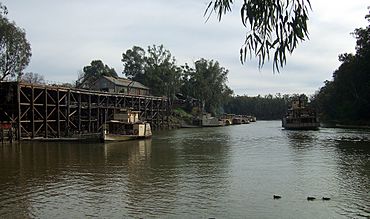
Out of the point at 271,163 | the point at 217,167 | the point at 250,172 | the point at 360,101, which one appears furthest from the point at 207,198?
the point at 360,101

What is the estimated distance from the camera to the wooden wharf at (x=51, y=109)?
4831cm

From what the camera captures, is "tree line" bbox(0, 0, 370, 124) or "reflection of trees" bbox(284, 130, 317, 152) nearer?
"tree line" bbox(0, 0, 370, 124)

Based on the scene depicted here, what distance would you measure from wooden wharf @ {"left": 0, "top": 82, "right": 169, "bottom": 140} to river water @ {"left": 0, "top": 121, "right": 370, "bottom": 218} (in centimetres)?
1530

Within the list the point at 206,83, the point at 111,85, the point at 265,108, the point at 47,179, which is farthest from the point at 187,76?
the point at 47,179

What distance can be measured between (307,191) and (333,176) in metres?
4.86

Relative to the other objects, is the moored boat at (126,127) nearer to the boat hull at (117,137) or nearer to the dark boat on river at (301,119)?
the boat hull at (117,137)

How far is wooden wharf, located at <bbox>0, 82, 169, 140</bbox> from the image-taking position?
158 feet

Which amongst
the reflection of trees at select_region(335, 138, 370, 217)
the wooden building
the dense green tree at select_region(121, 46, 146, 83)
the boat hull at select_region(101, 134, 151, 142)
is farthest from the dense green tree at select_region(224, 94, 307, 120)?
the reflection of trees at select_region(335, 138, 370, 217)

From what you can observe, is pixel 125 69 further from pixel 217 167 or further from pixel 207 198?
pixel 207 198

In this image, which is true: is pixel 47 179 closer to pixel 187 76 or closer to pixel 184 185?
pixel 184 185

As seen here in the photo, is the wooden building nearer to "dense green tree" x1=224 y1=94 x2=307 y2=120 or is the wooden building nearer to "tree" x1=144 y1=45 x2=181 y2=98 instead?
"tree" x1=144 y1=45 x2=181 y2=98

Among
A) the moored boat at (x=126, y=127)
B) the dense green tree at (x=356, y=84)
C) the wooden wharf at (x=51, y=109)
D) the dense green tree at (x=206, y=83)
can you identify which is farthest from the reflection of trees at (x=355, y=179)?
the dense green tree at (x=206, y=83)

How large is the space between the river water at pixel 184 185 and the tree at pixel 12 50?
119ft

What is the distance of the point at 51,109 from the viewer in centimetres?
5475
